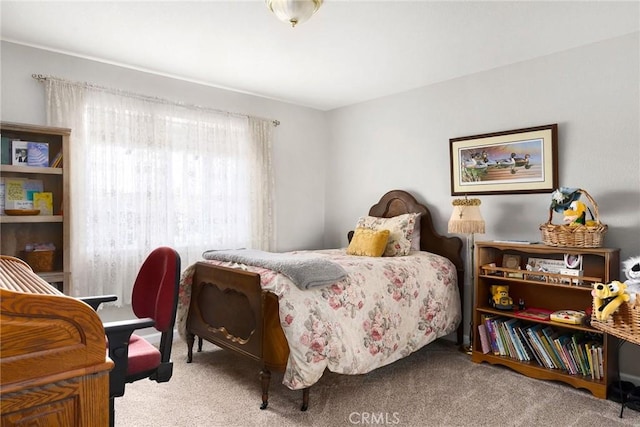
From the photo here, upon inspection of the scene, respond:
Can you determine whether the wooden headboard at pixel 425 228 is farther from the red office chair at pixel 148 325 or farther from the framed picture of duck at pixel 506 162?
the red office chair at pixel 148 325

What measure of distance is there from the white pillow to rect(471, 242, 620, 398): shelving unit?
26.5 inches

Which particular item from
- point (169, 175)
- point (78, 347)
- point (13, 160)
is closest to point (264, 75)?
point (169, 175)

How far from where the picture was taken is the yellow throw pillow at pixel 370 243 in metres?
A: 3.62

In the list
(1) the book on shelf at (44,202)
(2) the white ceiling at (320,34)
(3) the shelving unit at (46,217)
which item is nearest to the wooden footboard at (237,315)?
(3) the shelving unit at (46,217)

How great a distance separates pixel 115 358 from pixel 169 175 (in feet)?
7.76

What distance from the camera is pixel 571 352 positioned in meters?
2.78

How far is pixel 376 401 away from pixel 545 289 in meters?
1.69

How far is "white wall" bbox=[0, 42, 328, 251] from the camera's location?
3.02m

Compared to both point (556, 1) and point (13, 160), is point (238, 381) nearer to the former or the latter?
point (13, 160)

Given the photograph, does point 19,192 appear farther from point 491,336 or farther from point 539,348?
point 539,348

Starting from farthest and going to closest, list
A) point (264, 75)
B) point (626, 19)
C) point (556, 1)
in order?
point (264, 75) < point (626, 19) < point (556, 1)

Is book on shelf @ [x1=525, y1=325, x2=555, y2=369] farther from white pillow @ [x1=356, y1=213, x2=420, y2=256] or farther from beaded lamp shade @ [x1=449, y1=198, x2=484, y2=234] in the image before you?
white pillow @ [x1=356, y1=213, x2=420, y2=256]

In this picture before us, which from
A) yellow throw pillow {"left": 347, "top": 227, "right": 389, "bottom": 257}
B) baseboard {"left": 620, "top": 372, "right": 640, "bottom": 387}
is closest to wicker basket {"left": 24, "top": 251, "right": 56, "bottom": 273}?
yellow throw pillow {"left": 347, "top": 227, "right": 389, "bottom": 257}

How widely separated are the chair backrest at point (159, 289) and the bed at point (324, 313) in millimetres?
616
